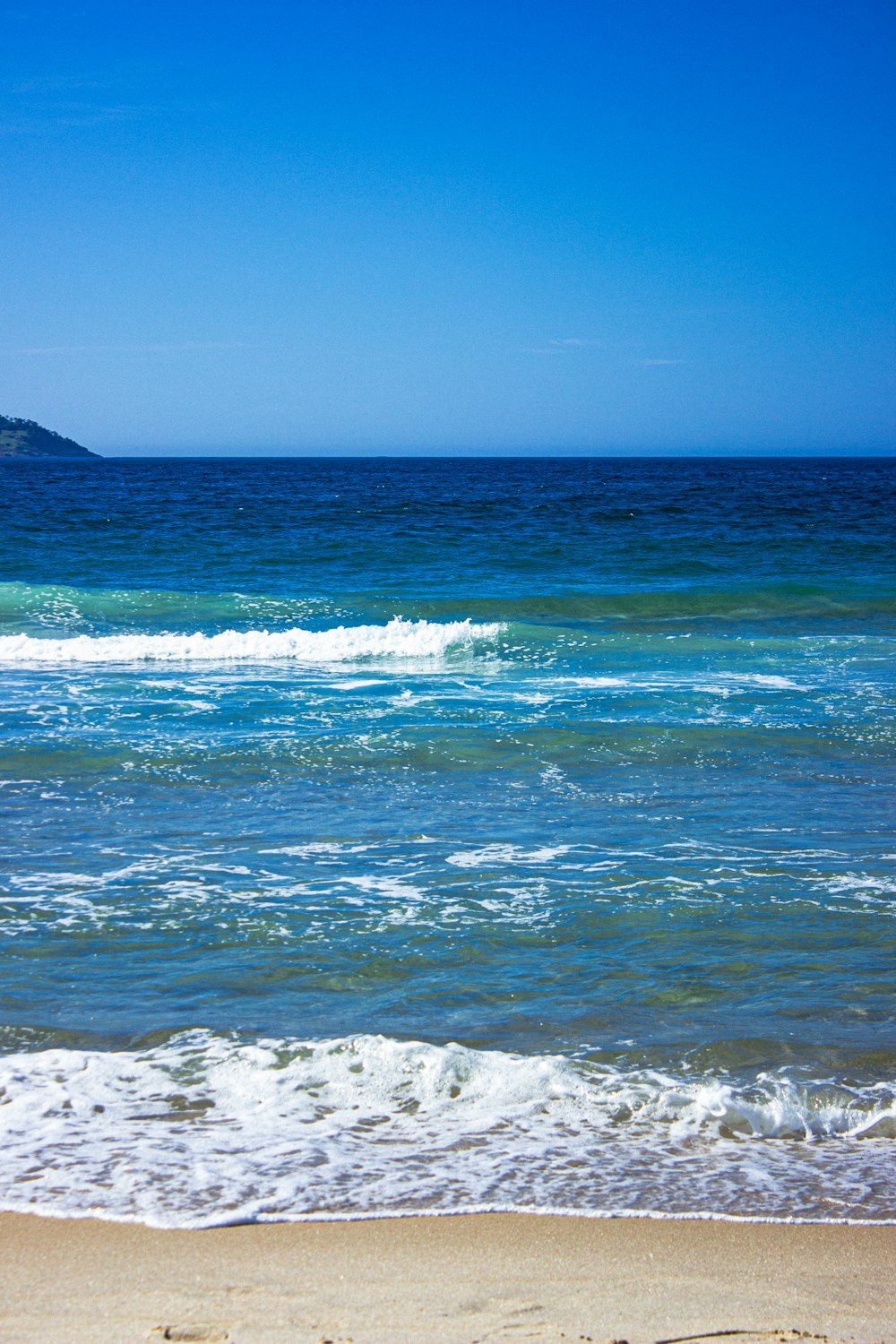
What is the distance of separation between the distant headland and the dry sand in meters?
177

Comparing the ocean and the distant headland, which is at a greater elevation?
the distant headland

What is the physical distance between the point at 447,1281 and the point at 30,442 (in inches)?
7367

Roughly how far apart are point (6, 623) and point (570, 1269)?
55.7ft

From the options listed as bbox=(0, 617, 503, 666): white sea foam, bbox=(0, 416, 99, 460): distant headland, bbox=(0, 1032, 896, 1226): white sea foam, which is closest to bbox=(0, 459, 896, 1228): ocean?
bbox=(0, 1032, 896, 1226): white sea foam

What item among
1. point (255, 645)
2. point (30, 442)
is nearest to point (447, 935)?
point (255, 645)

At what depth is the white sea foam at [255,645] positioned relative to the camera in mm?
14852

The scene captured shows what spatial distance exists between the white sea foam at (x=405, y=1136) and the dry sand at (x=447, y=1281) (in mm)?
93

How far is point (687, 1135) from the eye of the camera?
3447 millimetres

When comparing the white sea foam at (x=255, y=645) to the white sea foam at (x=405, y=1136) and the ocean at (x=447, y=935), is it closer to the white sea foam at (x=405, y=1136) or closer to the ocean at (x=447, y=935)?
the ocean at (x=447, y=935)

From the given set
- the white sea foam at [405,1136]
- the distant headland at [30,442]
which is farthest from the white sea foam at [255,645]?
the distant headland at [30,442]

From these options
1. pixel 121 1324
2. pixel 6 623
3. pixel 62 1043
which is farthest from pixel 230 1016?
pixel 6 623

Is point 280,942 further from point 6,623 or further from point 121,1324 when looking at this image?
point 6,623

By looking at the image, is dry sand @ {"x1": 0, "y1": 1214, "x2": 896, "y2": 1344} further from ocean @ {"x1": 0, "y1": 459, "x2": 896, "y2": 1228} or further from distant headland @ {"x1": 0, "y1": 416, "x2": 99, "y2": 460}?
distant headland @ {"x1": 0, "y1": 416, "x2": 99, "y2": 460}

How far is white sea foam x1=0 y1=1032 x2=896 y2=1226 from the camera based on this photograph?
307 centimetres
